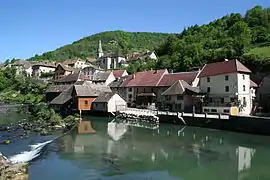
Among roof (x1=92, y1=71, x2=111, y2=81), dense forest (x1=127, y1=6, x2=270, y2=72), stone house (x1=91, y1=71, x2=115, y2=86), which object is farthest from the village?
dense forest (x1=127, y1=6, x2=270, y2=72)

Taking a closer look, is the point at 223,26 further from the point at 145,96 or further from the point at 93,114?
the point at 93,114

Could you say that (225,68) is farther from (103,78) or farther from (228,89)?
(103,78)

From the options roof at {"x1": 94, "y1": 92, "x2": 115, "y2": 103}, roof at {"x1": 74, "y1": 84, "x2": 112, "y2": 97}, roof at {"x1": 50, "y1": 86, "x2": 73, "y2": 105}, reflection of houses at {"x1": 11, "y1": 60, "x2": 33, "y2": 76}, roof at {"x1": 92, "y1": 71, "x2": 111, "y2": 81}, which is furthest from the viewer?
reflection of houses at {"x1": 11, "y1": 60, "x2": 33, "y2": 76}

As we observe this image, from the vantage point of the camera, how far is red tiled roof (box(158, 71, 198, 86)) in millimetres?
59744

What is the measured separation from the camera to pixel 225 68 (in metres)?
50.2

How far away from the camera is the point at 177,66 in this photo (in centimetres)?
8281

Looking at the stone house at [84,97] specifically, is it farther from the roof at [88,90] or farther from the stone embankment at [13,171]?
the stone embankment at [13,171]

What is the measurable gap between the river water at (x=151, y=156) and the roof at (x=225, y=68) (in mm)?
12547

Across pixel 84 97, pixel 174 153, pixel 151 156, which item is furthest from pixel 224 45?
pixel 151 156

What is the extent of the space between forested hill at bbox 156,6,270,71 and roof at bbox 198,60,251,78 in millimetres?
10900

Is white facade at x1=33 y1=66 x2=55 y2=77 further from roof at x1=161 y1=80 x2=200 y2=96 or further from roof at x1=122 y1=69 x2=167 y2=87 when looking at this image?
roof at x1=161 y1=80 x2=200 y2=96

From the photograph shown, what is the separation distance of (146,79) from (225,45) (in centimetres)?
2590

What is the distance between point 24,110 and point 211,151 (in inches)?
1847

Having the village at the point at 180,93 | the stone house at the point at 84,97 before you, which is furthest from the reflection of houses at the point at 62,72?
the stone house at the point at 84,97
